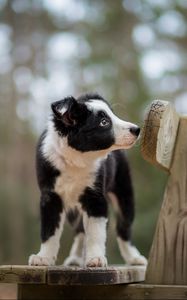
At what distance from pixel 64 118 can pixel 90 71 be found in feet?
34.6

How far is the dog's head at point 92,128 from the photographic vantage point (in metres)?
4.35

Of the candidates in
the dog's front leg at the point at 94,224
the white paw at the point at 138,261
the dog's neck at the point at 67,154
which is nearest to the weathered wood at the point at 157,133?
the dog's neck at the point at 67,154

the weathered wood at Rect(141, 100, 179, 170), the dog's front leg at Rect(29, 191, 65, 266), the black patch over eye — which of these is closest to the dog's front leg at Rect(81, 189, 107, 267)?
the dog's front leg at Rect(29, 191, 65, 266)

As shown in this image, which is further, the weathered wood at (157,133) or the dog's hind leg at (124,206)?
the dog's hind leg at (124,206)

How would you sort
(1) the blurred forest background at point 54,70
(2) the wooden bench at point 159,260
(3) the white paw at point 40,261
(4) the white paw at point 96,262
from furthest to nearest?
1. (1) the blurred forest background at point 54,70
2. (3) the white paw at point 40,261
3. (4) the white paw at point 96,262
4. (2) the wooden bench at point 159,260

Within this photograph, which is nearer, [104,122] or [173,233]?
[173,233]

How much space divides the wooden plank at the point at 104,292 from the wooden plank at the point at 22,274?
1.61 ft

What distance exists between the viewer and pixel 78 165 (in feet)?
14.8

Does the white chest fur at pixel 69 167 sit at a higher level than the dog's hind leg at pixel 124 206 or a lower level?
higher

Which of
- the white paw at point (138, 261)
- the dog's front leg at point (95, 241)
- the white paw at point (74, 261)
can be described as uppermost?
the dog's front leg at point (95, 241)

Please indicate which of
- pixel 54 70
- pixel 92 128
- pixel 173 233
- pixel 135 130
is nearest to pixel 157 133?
pixel 135 130

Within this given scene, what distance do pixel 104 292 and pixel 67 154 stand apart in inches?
39.4

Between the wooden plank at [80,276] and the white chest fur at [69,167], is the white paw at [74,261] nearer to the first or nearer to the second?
the white chest fur at [69,167]

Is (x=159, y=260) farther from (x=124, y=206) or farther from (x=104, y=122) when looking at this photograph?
(x=124, y=206)
